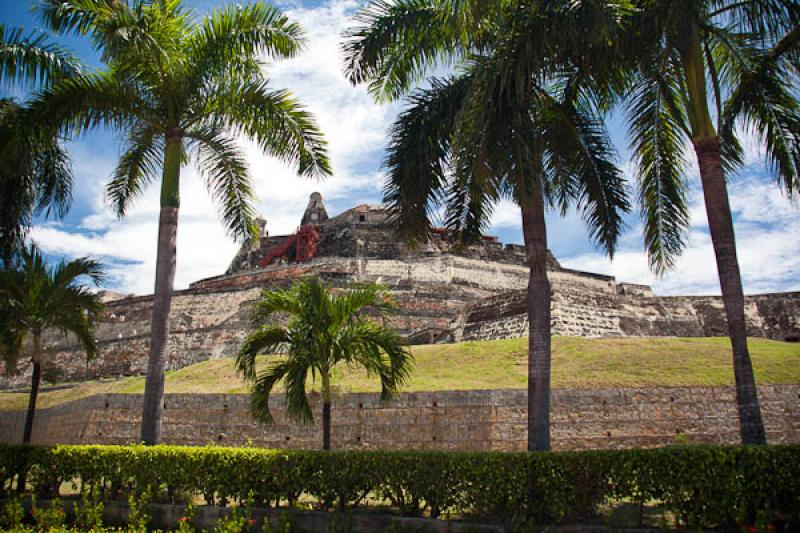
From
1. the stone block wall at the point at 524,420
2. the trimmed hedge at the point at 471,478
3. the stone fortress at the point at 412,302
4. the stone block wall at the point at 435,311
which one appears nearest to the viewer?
the trimmed hedge at the point at 471,478

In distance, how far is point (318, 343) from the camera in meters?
9.91

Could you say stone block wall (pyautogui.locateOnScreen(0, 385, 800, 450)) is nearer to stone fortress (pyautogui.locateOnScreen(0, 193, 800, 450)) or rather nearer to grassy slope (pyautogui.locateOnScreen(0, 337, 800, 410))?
stone fortress (pyautogui.locateOnScreen(0, 193, 800, 450))

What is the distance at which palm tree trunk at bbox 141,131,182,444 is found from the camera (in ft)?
32.1

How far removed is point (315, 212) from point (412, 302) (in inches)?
559

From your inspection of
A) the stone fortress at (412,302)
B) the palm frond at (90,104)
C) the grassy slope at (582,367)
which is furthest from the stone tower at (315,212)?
the palm frond at (90,104)

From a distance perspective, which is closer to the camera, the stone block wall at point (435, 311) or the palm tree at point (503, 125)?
the palm tree at point (503, 125)

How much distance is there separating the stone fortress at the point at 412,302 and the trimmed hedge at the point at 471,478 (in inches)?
287

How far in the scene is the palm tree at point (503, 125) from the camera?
8.49m

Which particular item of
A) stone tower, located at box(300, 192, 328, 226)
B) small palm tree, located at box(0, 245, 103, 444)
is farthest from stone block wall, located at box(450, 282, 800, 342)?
stone tower, located at box(300, 192, 328, 226)

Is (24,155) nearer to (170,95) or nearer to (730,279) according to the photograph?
(170,95)

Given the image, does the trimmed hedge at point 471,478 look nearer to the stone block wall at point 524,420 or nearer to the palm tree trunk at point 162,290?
the palm tree trunk at point 162,290

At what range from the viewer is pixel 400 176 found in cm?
1000

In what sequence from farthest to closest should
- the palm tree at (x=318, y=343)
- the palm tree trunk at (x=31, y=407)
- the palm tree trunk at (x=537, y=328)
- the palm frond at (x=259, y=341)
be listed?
the palm tree trunk at (x=31, y=407) < the palm frond at (x=259, y=341) < the palm tree at (x=318, y=343) < the palm tree trunk at (x=537, y=328)

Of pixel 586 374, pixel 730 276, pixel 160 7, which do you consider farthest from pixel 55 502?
pixel 586 374
